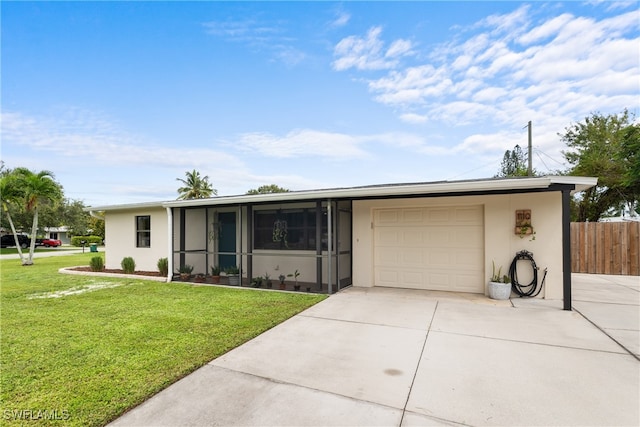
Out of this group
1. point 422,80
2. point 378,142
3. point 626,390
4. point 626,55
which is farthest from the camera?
point 378,142

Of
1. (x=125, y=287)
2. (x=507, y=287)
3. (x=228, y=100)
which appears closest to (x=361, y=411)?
(x=507, y=287)

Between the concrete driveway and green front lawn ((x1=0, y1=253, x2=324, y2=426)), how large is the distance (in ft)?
1.06

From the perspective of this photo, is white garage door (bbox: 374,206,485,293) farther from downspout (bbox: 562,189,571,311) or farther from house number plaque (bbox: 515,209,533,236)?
downspout (bbox: 562,189,571,311)

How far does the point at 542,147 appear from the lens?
56.2 feet

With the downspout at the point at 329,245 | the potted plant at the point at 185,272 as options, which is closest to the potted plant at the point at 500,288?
the downspout at the point at 329,245

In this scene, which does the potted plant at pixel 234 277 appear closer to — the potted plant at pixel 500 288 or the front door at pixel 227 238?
the front door at pixel 227 238

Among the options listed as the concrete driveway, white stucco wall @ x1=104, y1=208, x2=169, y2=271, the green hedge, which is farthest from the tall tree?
the green hedge

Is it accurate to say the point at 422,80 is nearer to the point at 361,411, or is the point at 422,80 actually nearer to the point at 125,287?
the point at 361,411

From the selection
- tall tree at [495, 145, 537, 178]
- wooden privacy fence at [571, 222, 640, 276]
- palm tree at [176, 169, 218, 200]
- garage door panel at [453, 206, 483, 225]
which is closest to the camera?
garage door panel at [453, 206, 483, 225]

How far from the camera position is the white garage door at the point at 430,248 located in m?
6.75

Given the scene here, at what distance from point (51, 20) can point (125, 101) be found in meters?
2.62

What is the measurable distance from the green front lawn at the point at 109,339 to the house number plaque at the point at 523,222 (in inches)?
171

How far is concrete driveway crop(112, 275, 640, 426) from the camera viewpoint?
2303 mm

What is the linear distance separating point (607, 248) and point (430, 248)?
21.6ft
